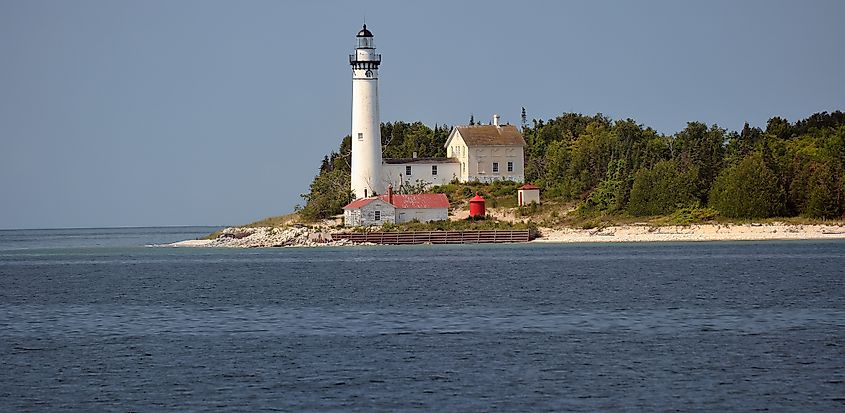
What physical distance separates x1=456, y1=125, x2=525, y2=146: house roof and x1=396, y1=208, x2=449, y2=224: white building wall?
34.8 ft

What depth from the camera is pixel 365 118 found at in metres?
72.9

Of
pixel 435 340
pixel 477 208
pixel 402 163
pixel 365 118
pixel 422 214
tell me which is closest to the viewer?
pixel 435 340

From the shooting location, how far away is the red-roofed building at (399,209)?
69688 mm

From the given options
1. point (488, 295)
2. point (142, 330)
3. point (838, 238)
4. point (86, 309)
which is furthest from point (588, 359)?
point (838, 238)

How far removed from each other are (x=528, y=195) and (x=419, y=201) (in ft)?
23.7

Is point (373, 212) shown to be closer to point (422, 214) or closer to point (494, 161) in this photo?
point (422, 214)

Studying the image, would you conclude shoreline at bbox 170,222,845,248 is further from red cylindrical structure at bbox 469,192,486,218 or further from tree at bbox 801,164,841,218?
red cylindrical structure at bbox 469,192,486,218

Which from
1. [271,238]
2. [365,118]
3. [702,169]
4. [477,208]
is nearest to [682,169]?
[702,169]

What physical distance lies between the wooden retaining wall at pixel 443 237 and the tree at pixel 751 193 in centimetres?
1127

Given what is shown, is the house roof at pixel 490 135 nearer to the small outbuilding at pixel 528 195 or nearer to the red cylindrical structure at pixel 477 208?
the small outbuilding at pixel 528 195

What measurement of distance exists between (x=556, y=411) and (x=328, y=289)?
23.1m

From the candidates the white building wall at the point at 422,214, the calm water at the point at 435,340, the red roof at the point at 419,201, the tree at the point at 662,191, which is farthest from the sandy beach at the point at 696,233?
the calm water at the point at 435,340

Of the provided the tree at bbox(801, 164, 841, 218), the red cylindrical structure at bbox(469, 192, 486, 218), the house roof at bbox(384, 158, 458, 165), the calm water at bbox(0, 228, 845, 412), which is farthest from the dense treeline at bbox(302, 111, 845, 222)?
the calm water at bbox(0, 228, 845, 412)

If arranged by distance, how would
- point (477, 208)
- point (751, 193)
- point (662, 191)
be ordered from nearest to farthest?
point (751, 193) < point (662, 191) < point (477, 208)
